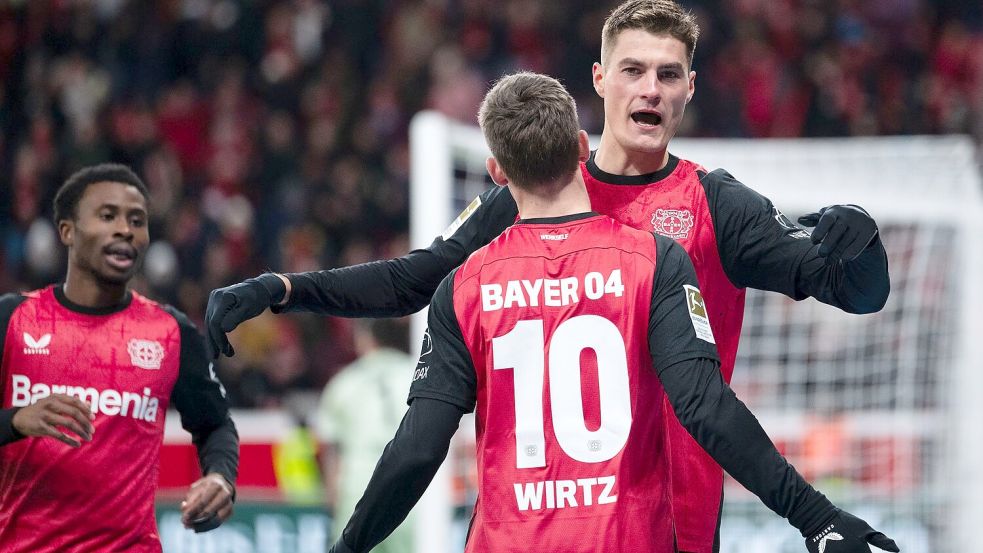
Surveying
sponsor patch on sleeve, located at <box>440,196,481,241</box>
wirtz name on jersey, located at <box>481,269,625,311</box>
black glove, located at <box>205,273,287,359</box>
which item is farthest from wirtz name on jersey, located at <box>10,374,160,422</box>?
wirtz name on jersey, located at <box>481,269,625,311</box>

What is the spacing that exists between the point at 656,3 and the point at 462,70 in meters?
10.5

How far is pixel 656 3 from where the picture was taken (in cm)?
425

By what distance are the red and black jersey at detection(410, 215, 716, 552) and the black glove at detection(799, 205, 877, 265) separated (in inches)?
15.8

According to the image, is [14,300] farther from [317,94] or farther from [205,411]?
[317,94]

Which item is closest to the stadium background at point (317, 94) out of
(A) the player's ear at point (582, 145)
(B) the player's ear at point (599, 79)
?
(B) the player's ear at point (599, 79)

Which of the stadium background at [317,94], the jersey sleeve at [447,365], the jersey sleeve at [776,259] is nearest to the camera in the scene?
the jersey sleeve at [447,365]

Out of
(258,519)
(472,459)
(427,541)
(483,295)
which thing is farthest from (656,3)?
(258,519)

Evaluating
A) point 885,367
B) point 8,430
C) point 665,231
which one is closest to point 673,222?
point 665,231

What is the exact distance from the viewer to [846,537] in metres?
3.24

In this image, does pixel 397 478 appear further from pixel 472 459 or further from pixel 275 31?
pixel 275 31

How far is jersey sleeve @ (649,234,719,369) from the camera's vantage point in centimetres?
342

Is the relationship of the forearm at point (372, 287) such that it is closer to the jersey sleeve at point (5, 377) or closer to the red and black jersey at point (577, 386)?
the red and black jersey at point (577, 386)

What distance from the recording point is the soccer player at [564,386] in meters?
3.40

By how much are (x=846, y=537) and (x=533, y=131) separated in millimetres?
1349
